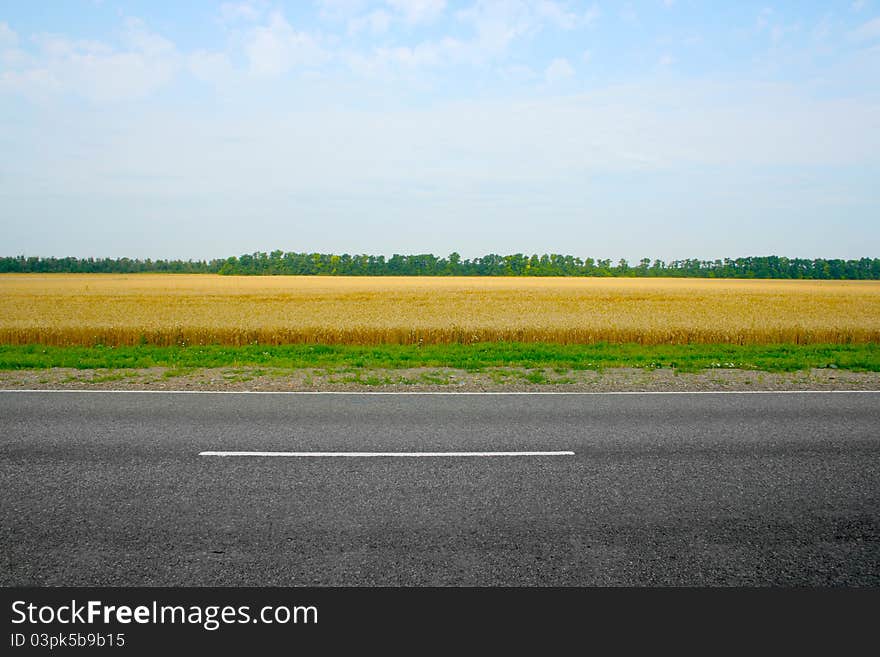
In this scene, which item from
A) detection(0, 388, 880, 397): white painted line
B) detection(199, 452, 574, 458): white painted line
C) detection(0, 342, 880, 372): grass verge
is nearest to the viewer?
detection(199, 452, 574, 458): white painted line

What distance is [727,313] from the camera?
79.8 ft

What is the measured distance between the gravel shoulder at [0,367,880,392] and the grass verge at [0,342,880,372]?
615 mm

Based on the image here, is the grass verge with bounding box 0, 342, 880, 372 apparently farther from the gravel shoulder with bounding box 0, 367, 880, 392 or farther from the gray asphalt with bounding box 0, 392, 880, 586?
the gray asphalt with bounding box 0, 392, 880, 586

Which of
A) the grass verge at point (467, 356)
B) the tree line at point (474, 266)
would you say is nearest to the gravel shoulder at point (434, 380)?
the grass verge at point (467, 356)

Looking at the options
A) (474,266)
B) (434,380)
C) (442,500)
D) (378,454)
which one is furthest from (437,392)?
(474,266)

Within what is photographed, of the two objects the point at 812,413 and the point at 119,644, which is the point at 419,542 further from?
the point at 812,413

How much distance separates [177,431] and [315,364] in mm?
6251

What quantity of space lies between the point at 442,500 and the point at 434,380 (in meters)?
6.56

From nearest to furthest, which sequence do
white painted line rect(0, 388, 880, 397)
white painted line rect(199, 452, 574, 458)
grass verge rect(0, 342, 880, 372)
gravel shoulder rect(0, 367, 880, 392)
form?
white painted line rect(199, 452, 574, 458), white painted line rect(0, 388, 880, 397), gravel shoulder rect(0, 367, 880, 392), grass verge rect(0, 342, 880, 372)

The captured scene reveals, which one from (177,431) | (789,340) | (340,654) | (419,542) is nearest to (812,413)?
(419,542)

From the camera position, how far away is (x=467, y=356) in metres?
15.1

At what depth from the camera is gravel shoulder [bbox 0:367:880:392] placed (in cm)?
1084

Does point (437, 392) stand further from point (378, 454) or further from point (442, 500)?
point (442, 500)

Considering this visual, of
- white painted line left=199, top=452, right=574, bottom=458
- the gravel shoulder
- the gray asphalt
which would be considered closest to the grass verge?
the gravel shoulder
